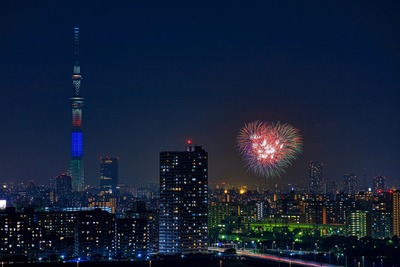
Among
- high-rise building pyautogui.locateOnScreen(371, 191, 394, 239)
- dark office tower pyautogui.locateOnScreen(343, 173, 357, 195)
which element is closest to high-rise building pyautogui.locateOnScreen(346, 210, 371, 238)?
high-rise building pyautogui.locateOnScreen(371, 191, 394, 239)

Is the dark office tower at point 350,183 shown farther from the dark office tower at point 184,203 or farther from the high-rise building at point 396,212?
the dark office tower at point 184,203

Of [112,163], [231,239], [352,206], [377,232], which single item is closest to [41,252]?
[231,239]

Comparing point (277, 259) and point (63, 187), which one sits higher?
point (63, 187)

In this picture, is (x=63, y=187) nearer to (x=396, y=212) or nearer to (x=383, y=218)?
(x=383, y=218)

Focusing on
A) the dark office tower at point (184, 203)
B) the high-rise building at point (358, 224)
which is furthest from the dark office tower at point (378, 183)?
the dark office tower at point (184, 203)

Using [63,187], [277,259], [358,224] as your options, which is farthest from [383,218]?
[63,187]
